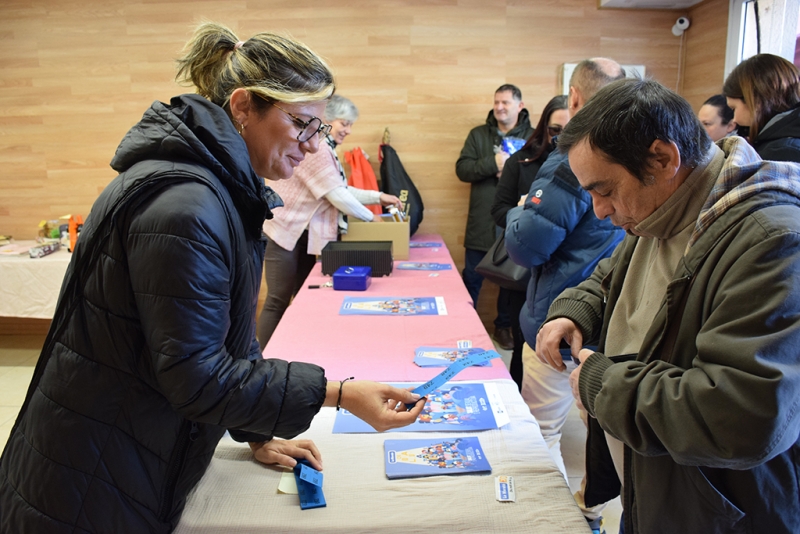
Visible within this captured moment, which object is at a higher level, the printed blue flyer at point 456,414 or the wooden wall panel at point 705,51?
the wooden wall panel at point 705,51

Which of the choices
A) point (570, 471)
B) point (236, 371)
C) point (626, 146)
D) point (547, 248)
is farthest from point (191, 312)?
point (570, 471)

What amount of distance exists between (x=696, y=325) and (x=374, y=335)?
1.35m

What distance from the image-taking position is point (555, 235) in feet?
6.73

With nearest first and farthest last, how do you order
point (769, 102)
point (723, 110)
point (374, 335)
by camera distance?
point (374, 335)
point (769, 102)
point (723, 110)

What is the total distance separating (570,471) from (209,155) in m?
2.30

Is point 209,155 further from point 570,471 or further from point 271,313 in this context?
point 271,313

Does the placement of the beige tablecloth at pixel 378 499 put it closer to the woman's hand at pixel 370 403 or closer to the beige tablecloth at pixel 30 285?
the woman's hand at pixel 370 403

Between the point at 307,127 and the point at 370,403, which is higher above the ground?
the point at 307,127

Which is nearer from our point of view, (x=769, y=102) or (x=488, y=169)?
(x=769, y=102)

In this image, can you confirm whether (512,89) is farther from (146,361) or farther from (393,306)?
(146,361)

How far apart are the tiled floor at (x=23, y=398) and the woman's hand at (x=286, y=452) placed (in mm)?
1506

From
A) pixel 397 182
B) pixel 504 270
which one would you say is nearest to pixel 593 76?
pixel 504 270

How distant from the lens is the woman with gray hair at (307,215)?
10.5 feet

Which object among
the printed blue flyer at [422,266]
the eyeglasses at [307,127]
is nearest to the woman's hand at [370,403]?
the eyeglasses at [307,127]
